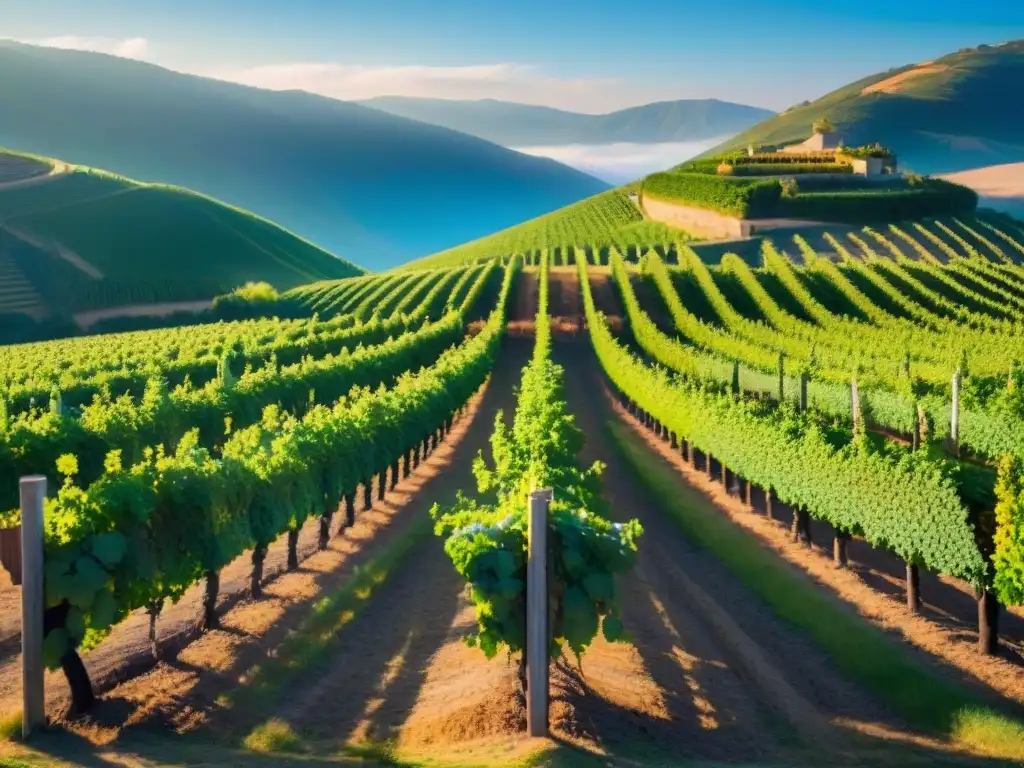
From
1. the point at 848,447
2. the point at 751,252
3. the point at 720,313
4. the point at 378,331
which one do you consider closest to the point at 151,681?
the point at 848,447

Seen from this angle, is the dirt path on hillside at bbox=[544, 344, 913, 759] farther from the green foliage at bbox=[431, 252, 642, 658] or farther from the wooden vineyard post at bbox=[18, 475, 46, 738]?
the wooden vineyard post at bbox=[18, 475, 46, 738]

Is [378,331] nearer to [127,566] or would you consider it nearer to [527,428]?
[527,428]

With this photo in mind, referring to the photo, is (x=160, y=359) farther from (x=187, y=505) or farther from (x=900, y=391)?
(x=187, y=505)

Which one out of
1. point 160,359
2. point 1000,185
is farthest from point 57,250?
point 1000,185

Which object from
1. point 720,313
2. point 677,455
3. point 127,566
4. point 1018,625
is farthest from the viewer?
point 720,313

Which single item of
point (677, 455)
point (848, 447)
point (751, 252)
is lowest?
point (677, 455)

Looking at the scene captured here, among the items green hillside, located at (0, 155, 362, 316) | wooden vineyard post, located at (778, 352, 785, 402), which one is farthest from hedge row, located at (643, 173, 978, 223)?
wooden vineyard post, located at (778, 352, 785, 402)
